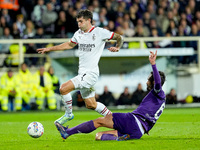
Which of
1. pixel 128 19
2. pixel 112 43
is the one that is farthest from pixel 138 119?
pixel 128 19

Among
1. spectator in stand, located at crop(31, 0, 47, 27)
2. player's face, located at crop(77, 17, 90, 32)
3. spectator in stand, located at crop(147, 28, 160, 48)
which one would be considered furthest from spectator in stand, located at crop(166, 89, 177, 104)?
player's face, located at crop(77, 17, 90, 32)

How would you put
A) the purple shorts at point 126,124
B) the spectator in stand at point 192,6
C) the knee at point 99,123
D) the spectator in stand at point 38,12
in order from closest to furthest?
1. the purple shorts at point 126,124
2. the knee at point 99,123
3. the spectator in stand at point 38,12
4. the spectator in stand at point 192,6

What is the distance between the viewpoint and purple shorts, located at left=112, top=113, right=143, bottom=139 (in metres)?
7.19

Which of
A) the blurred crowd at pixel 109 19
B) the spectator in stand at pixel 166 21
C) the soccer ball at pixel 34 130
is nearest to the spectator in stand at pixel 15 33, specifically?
the blurred crowd at pixel 109 19

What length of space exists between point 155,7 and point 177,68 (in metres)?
3.27

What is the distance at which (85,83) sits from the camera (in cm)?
861

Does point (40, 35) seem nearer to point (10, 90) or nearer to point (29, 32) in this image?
point (29, 32)

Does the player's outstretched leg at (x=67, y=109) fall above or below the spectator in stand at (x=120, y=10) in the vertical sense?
below

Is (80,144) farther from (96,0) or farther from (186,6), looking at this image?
(186,6)

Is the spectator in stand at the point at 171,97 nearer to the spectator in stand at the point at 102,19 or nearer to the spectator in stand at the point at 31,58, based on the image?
the spectator in stand at the point at 102,19

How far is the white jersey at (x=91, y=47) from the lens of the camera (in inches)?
344

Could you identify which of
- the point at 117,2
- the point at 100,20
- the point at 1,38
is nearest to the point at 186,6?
the point at 117,2

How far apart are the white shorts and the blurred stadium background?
942cm

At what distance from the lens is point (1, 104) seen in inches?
690
